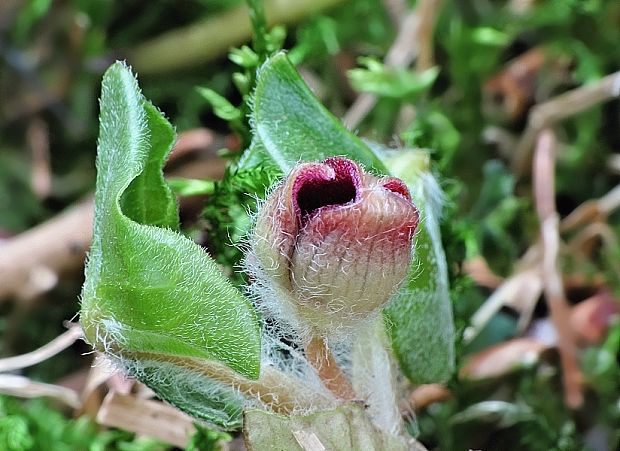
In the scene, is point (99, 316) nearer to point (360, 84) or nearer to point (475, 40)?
point (360, 84)

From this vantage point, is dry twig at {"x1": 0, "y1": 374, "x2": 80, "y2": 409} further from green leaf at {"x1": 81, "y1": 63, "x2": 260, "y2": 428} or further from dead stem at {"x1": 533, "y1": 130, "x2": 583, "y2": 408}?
dead stem at {"x1": 533, "y1": 130, "x2": 583, "y2": 408}

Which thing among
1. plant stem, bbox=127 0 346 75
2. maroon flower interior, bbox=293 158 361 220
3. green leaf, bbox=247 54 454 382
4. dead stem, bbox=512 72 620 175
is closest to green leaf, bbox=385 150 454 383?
green leaf, bbox=247 54 454 382

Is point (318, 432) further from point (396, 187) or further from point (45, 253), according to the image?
point (45, 253)

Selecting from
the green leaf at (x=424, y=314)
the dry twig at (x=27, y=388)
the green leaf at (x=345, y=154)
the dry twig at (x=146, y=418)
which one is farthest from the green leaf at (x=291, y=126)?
the dry twig at (x=27, y=388)

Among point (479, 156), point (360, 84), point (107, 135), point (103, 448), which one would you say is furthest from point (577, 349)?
point (107, 135)

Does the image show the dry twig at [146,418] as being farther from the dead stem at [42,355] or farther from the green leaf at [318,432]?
the green leaf at [318,432]

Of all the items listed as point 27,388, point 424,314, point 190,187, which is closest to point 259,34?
point 190,187

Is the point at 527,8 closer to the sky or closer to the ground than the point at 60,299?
closer to the sky

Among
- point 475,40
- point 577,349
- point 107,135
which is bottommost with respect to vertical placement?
point 577,349
